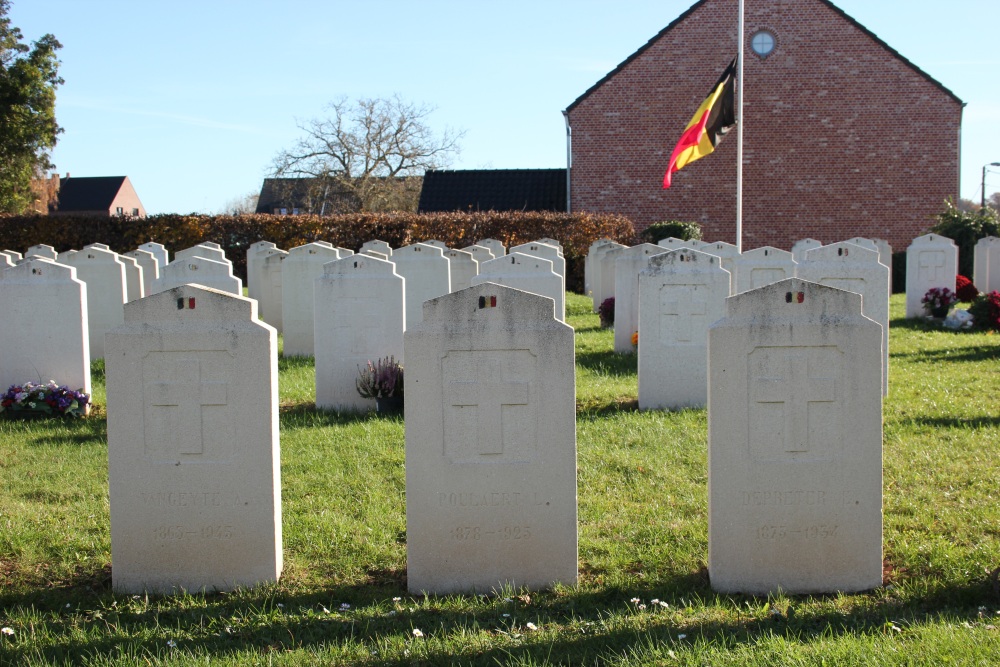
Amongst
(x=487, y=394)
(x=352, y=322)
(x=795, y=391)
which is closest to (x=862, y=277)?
(x=352, y=322)

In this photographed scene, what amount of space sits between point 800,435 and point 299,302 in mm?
9274

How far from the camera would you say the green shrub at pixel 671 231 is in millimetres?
25891

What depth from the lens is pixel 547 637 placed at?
416 cm

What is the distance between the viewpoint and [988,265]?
61.3 ft

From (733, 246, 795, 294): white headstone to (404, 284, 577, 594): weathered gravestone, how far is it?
677cm

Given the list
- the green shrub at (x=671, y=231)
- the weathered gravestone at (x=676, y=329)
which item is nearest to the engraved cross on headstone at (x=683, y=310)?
the weathered gravestone at (x=676, y=329)

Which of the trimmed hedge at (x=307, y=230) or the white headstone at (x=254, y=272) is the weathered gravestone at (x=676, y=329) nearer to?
the white headstone at (x=254, y=272)

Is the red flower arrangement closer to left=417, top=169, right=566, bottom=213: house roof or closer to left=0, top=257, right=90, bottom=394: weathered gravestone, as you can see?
left=0, top=257, right=90, bottom=394: weathered gravestone

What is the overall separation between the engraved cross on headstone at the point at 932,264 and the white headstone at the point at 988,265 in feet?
11.1

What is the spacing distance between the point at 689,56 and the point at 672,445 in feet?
73.2

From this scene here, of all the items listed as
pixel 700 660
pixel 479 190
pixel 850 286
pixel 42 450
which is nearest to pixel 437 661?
pixel 700 660

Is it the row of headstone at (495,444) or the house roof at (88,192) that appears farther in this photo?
the house roof at (88,192)

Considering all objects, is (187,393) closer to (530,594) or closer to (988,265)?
(530,594)

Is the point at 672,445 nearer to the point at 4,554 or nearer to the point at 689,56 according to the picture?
the point at 4,554
